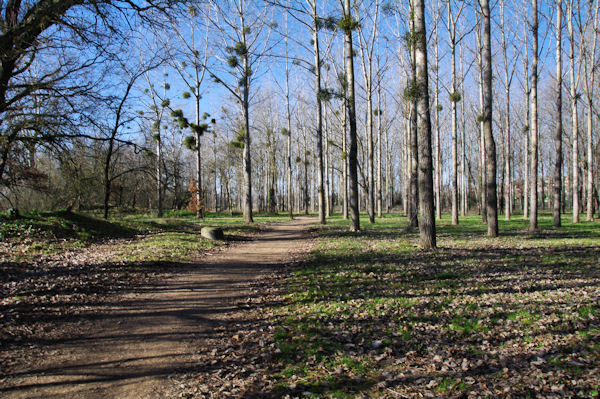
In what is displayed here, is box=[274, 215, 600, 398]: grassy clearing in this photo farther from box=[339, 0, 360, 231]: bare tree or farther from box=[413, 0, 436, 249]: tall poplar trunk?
box=[339, 0, 360, 231]: bare tree

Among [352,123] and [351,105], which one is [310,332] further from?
[351,105]

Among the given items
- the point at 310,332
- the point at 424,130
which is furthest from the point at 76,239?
the point at 424,130

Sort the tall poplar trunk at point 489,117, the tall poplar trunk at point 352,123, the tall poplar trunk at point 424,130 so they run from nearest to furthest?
the tall poplar trunk at point 424,130 < the tall poplar trunk at point 489,117 < the tall poplar trunk at point 352,123

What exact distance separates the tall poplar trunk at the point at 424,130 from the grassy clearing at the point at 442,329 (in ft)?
6.71

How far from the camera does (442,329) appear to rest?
4.74 metres

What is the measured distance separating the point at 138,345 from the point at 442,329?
4.05m

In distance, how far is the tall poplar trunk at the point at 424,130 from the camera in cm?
1013

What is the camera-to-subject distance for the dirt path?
3457 millimetres

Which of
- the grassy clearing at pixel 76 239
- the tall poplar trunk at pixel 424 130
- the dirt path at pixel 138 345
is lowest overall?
the dirt path at pixel 138 345

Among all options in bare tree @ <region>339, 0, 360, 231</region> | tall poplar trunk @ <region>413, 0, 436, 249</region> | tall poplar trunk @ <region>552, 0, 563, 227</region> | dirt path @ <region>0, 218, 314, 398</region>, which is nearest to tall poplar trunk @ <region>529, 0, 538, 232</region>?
tall poplar trunk @ <region>552, 0, 563, 227</region>

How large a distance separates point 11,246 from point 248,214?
1389 centimetres

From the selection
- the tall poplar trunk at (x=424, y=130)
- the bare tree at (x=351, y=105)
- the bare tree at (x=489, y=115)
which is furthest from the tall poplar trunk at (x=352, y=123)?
the bare tree at (x=489, y=115)

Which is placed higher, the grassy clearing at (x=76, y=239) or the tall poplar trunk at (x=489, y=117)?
the tall poplar trunk at (x=489, y=117)

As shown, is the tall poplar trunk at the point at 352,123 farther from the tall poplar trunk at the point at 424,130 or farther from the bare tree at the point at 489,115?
the bare tree at the point at 489,115
